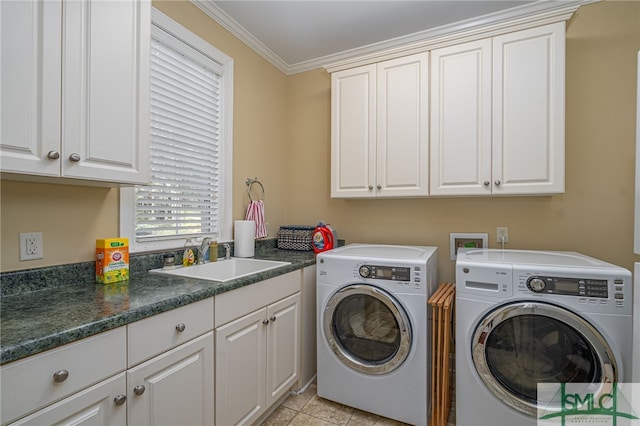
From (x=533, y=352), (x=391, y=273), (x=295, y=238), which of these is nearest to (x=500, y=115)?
(x=391, y=273)

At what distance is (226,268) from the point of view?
2135 millimetres

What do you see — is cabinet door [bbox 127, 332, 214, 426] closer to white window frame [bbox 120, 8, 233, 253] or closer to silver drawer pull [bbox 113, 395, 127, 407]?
silver drawer pull [bbox 113, 395, 127, 407]

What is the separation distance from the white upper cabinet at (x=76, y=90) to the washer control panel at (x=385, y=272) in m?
1.27

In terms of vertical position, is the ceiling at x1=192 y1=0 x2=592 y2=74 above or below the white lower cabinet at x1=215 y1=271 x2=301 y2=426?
above

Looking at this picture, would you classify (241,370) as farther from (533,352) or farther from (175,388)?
(533,352)

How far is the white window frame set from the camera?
1.64m

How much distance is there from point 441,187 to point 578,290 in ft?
3.15

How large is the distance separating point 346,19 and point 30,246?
7.56 feet

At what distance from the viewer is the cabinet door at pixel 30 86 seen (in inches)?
38.3

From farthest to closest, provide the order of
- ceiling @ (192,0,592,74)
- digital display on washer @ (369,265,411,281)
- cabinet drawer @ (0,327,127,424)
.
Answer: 1. ceiling @ (192,0,592,74)
2. digital display on washer @ (369,265,411,281)
3. cabinet drawer @ (0,327,127,424)

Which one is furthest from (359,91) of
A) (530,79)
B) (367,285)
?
(367,285)

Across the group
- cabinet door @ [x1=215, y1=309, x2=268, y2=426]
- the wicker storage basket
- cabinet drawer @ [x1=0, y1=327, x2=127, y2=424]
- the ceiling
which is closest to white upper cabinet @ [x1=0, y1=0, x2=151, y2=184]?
cabinet drawer @ [x1=0, y1=327, x2=127, y2=424]

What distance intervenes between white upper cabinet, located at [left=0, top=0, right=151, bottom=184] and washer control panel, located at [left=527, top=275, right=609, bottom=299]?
6.37 ft

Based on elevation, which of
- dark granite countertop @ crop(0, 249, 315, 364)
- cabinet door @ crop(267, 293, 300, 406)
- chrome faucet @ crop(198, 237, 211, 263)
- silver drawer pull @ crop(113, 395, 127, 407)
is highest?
chrome faucet @ crop(198, 237, 211, 263)
